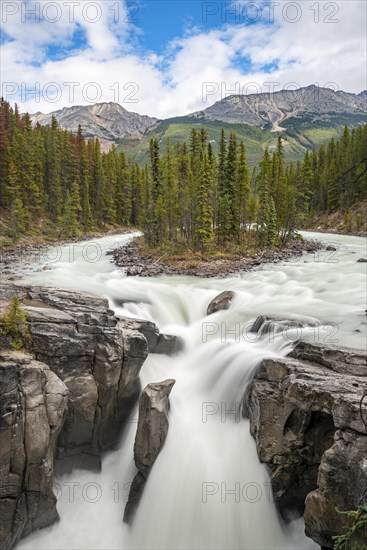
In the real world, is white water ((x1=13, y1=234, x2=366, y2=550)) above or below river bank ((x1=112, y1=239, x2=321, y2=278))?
below

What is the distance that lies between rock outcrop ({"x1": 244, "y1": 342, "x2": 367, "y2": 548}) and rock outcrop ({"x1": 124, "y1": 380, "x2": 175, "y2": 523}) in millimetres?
2742

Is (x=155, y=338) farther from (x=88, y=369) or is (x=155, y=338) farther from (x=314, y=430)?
(x=314, y=430)

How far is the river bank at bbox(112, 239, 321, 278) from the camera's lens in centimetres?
3047

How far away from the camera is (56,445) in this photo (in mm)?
10383

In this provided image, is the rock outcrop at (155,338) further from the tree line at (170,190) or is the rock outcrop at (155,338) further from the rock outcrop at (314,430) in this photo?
the tree line at (170,190)

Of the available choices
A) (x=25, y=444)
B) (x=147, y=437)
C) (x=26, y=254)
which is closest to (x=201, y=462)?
(x=147, y=437)

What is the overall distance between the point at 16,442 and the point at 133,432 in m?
3.91

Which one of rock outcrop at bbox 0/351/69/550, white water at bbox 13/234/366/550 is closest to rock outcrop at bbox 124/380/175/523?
white water at bbox 13/234/366/550

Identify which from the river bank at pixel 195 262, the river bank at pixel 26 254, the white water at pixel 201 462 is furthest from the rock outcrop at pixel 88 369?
the river bank at pixel 195 262

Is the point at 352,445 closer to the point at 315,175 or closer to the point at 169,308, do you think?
the point at 169,308

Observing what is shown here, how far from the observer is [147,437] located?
10453 mm

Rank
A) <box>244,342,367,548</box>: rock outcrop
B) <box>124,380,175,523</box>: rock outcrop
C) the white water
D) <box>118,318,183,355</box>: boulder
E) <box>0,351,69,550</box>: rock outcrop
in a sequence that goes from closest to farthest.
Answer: <box>244,342,367,548</box>: rock outcrop → <box>0,351,69,550</box>: rock outcrop → the white water → <box>124,380,175,523</box>: rock outcrop → <box>118,318,183,355</box>: boulder

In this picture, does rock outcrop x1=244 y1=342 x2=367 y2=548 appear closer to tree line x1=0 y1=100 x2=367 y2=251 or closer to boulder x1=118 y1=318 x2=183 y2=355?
boulder x1=118 y1=318 x2=183 y2=355

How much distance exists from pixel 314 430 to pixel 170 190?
126 feet
